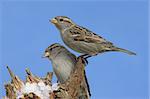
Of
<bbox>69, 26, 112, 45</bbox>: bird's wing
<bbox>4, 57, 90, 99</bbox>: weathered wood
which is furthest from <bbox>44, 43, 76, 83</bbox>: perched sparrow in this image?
<bbox>69, 26, 112, 45</bbox>: bird's wing

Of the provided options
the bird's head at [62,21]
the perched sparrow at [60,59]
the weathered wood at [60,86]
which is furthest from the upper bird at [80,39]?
the weathered wood at [60,86]

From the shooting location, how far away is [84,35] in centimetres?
554

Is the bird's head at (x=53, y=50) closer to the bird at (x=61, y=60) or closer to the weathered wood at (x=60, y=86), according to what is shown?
the bird at (x=61, y=60)

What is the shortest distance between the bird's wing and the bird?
660 mm

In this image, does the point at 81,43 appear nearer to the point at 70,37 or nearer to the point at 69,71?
the point at 70,37

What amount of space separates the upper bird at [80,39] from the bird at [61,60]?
0.47 m

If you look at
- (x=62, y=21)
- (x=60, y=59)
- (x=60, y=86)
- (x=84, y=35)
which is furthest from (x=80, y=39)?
(x=60, y=86)

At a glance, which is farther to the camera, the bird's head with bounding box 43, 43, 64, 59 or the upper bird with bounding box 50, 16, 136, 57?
the upper bird with bounding box 50, 16, 136, 57

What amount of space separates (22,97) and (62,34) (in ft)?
6.84

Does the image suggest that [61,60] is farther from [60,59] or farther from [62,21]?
[62,21]

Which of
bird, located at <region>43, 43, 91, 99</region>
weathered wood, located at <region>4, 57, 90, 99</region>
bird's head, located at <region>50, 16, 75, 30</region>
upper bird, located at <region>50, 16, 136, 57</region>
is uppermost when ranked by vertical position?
bird's head, located at <region>50, 16, 75, 30</region>

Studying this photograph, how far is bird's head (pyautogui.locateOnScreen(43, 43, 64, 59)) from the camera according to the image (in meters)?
4.70

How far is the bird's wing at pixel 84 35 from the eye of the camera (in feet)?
17.9

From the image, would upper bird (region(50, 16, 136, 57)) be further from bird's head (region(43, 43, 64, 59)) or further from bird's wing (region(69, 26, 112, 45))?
bird's head (region(43, 43, 64, 59))
